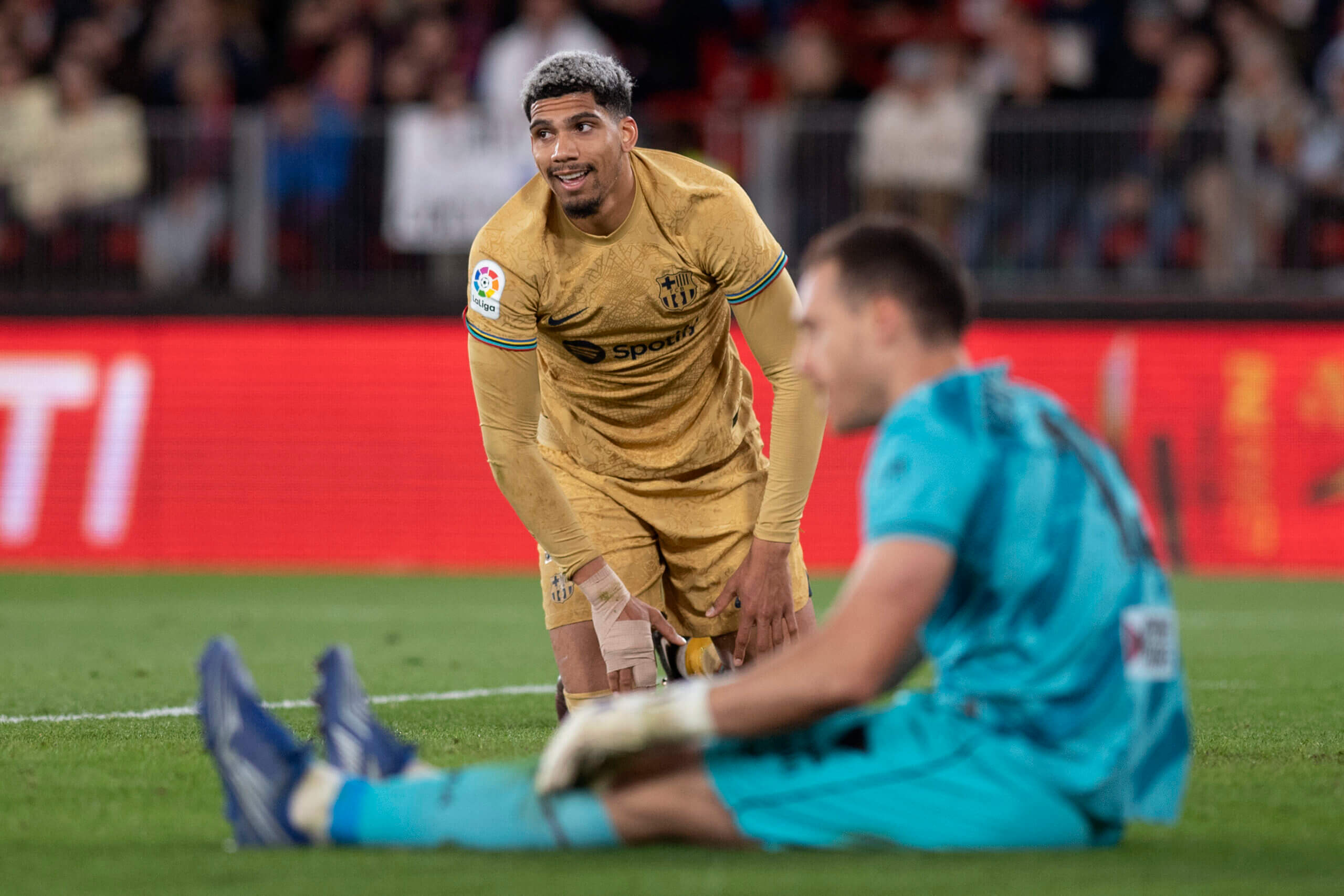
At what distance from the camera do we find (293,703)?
7.43 meters

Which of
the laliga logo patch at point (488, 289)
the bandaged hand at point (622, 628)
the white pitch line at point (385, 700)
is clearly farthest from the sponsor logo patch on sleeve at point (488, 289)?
the white pitch line at point (385, 700)

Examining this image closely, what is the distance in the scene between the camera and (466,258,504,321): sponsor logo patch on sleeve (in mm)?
5992

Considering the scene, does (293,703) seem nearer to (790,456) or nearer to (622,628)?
(622,628)

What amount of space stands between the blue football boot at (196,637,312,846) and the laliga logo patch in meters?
2.16

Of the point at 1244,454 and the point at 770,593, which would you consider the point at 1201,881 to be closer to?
the point at 770,593

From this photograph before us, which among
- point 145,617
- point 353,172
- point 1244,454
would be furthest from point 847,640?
point 353,172

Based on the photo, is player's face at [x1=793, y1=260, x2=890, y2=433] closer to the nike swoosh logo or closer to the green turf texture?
the green turf texture

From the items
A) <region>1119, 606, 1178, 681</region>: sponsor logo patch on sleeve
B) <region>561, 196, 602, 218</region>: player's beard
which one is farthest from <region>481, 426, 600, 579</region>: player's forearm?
<region>1119, 606, 1178, 681</region>: sponsor logo patch on sleeve

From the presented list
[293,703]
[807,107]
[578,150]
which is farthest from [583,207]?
[807,107]

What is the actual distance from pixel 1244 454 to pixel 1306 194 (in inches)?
75.6

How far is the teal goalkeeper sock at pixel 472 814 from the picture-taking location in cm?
391

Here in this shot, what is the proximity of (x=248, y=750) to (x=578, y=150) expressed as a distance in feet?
8.69

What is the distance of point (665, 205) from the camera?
625 cm

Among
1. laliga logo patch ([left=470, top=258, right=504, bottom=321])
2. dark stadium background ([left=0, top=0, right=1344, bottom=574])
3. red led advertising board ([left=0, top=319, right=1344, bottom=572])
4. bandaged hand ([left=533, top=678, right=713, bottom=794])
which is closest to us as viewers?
bandaged hand ([left=533, top=678, right=713, bottom=794])
